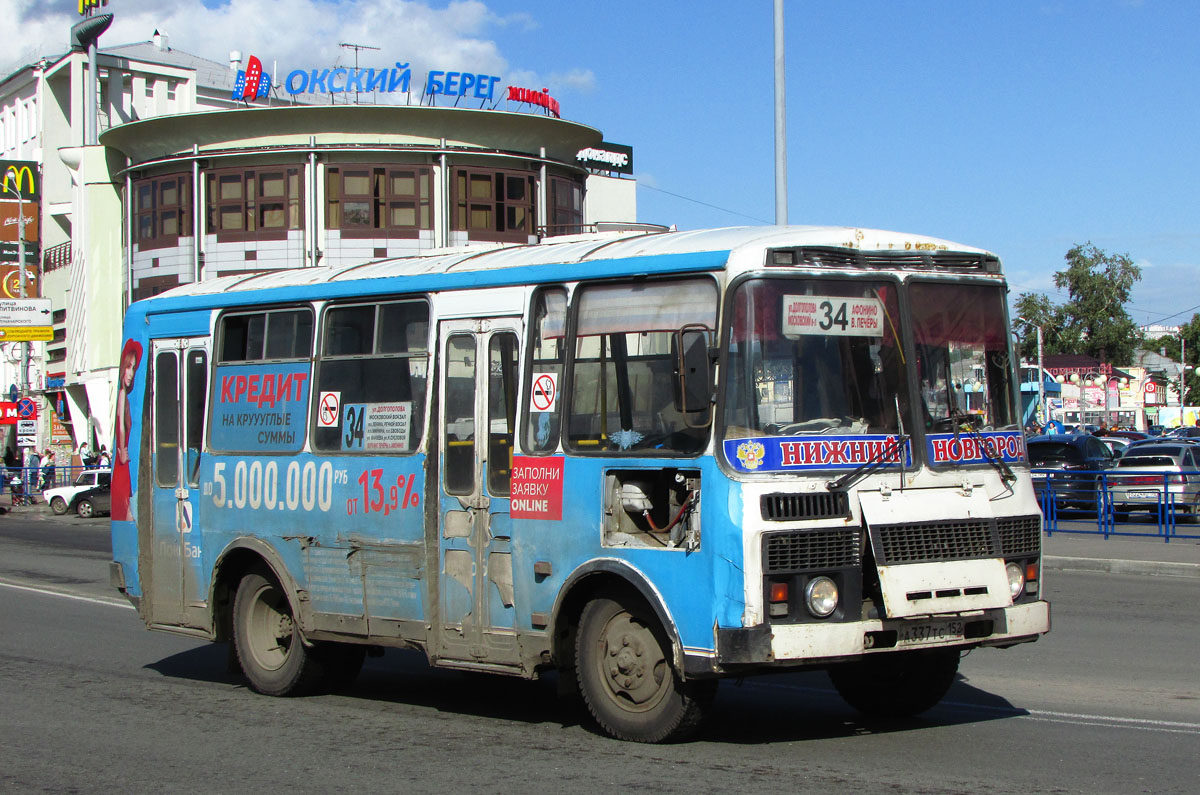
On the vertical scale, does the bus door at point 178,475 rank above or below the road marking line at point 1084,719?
above

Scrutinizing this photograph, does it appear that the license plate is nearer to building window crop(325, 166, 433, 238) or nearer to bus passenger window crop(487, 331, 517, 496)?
bus passenger window crop(487, 331, 517, 496)

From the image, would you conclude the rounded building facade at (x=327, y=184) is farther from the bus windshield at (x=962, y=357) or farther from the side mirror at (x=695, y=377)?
the side mirror at (x=695, y=377)

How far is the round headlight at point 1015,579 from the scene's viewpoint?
7676 mm

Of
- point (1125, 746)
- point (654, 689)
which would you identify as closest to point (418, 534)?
point (654, 689)

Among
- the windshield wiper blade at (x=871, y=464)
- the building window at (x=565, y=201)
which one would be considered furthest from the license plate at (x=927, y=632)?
the building window at (x=565, y=201)

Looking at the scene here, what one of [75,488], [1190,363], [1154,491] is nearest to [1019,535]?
[1154,491]

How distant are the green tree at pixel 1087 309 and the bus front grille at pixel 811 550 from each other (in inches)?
4140

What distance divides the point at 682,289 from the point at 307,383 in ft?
11.3

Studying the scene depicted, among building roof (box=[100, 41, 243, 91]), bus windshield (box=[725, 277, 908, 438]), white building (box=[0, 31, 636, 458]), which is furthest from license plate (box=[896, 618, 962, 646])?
building roof (box=[100, 41, 243, 91])

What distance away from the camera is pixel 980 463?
Answer: 7.77 meters

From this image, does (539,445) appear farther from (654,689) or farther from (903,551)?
(903,551)

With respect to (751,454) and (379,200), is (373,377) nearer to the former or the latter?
(751,454)

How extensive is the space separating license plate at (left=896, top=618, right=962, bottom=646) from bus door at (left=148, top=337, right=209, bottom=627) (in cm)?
562

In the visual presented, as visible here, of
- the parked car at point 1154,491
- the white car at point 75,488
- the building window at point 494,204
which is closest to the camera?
the parked car at point 1154,491
